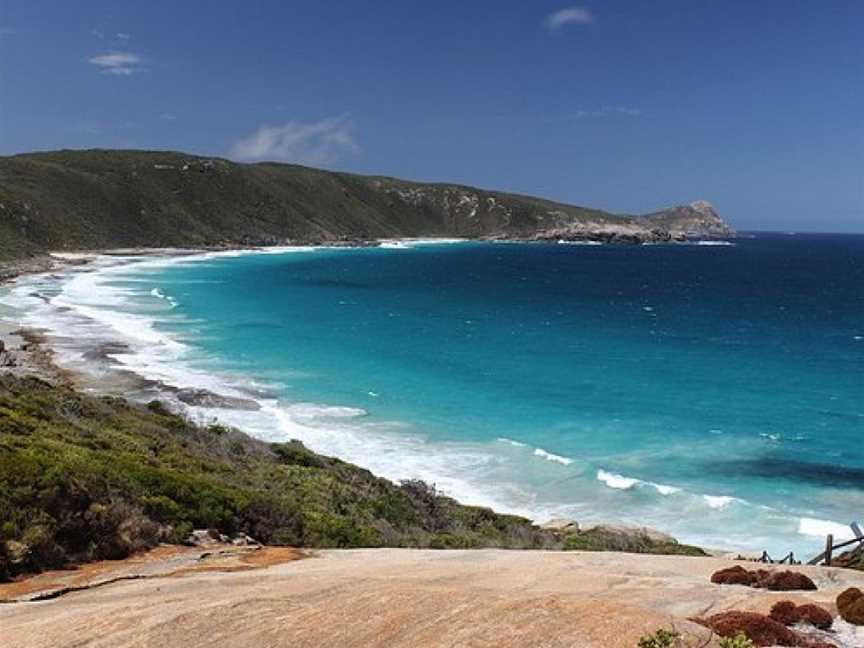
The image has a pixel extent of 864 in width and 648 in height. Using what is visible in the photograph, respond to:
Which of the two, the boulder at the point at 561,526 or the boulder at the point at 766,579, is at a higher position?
the boulder at the point at 766,579

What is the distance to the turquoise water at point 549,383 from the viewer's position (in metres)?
29.5

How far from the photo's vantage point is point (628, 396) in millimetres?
44469

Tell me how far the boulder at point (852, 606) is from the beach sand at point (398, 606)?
0.19 metres

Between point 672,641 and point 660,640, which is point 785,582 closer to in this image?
point 672,641

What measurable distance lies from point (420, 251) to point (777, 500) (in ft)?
553

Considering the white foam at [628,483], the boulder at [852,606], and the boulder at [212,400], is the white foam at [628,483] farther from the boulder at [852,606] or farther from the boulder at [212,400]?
the boulder at [852,606]

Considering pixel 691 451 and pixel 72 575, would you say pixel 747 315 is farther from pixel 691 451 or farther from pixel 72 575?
pixel 72 575

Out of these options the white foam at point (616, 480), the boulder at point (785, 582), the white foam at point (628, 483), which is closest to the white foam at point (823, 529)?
the white foam at point (628, 483)

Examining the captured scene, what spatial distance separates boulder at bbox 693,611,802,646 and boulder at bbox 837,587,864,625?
108cm

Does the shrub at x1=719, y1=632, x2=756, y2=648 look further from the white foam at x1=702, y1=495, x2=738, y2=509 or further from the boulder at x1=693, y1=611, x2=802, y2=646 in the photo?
the white foam at x1=702, y1=495, x2=738, y2=509

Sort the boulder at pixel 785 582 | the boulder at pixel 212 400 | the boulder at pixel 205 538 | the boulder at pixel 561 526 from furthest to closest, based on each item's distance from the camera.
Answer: the boulder at pixel 212 400 < the boulder at pixel 561 526 < the boulder at pixel 205 538 < the boulder at pixel 785 582

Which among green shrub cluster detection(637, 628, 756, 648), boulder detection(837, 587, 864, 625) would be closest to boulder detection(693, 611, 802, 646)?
green shrub cluster detection(637, 628, 756, 648)

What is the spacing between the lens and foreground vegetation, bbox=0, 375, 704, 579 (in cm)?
1266

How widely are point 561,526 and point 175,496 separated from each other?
520 inches
